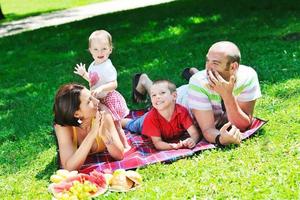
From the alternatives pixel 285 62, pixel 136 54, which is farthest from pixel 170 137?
pixel 136 54

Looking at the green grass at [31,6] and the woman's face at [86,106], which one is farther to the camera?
the green grass at [31,6]

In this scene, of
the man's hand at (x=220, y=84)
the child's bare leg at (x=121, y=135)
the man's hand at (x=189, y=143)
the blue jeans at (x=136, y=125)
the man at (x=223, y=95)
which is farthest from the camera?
the blue jeans at (x=136, y=125)

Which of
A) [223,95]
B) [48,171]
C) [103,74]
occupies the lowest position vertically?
[48,171]

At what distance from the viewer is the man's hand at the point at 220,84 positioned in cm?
485

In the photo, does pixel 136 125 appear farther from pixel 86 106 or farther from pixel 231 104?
pixel 231 104

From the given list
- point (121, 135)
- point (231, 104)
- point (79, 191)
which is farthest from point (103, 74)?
point (79, 191)

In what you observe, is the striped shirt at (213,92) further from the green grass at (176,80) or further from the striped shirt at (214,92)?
the green grass at (176,80)

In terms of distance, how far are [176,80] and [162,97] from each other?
2.66 meters

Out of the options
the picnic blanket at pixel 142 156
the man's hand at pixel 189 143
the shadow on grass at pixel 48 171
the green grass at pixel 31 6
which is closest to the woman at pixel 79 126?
the picnic blanket at pixel 142 156

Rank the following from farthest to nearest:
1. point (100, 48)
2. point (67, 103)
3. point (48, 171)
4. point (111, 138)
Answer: point (100, 48) → point (48, 171) → point (111, 138) → point (67, 103)

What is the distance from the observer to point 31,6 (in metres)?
24.0

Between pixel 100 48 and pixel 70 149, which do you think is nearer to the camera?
pixel 70 149

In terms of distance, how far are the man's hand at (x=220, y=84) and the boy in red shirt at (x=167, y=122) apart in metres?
0.49

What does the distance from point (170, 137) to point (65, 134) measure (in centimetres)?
102
